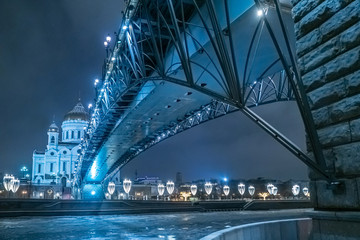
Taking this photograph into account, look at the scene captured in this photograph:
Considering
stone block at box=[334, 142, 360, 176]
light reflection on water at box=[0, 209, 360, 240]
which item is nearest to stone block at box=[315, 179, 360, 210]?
stone block at box=[334, 142, 360, 176]

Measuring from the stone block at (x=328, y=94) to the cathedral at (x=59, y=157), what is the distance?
119592 mm

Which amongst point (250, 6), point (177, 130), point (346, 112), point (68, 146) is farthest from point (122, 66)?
point (68, 146)

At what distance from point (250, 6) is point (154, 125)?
2961 centimetres

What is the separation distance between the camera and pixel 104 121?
3612 cm

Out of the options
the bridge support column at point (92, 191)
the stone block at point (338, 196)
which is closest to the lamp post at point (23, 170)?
the bridge support column at point (92, 191)

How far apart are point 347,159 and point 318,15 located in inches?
110

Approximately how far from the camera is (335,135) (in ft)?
19.9

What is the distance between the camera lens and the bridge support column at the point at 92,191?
82.4m

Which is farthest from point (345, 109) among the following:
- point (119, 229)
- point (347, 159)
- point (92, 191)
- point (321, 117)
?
point (92, 191)

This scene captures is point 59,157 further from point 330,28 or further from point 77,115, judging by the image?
point 330,28

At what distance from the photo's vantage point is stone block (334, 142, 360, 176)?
561 cm

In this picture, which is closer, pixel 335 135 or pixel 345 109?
pixel 345 109

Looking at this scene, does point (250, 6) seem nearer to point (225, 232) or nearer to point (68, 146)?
point (225, 232)

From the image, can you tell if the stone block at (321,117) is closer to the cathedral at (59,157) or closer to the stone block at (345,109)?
the stone block at (345,109)
